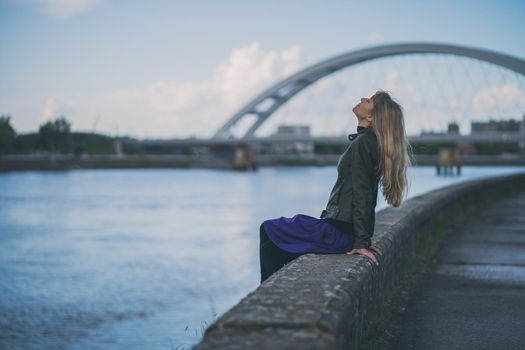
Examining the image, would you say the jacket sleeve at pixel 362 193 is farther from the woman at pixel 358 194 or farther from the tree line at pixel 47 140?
the tree line at pixel 47 140

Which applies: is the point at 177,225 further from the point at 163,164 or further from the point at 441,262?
the point at 163,164

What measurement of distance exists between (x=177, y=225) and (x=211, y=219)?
3.41 meters

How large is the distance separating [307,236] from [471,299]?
1390 mm

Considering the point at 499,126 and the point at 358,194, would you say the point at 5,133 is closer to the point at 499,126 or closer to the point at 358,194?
the point at 499,126

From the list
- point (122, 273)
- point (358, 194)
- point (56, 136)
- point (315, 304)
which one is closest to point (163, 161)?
point (56, 136)

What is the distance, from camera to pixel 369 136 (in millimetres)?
3982

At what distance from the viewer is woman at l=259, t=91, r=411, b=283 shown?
3.91 m

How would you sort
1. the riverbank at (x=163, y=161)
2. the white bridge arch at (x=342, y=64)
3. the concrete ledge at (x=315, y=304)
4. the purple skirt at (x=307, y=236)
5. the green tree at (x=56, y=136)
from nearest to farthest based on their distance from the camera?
the concrete ledge at (x=315, y=304)
the purple skirt at (x=307, y=236)
the white bridge arch at (x=342, y=64)
the riverbank at (x=163, y=161)
the green tree at (x=56, y=136)

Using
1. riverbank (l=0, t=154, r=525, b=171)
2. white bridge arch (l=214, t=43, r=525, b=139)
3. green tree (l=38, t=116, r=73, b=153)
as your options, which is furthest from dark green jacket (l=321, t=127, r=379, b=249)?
green tree (l=38, t=116, r=73, b=153)

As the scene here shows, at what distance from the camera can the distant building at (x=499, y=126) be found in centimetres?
6638

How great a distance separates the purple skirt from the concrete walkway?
62 centimetres

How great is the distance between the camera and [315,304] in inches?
106

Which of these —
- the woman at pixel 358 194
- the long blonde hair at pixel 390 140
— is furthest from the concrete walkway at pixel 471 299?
the long blonde hair at pixel 390 140

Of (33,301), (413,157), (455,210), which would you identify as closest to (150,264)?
(33,301)
